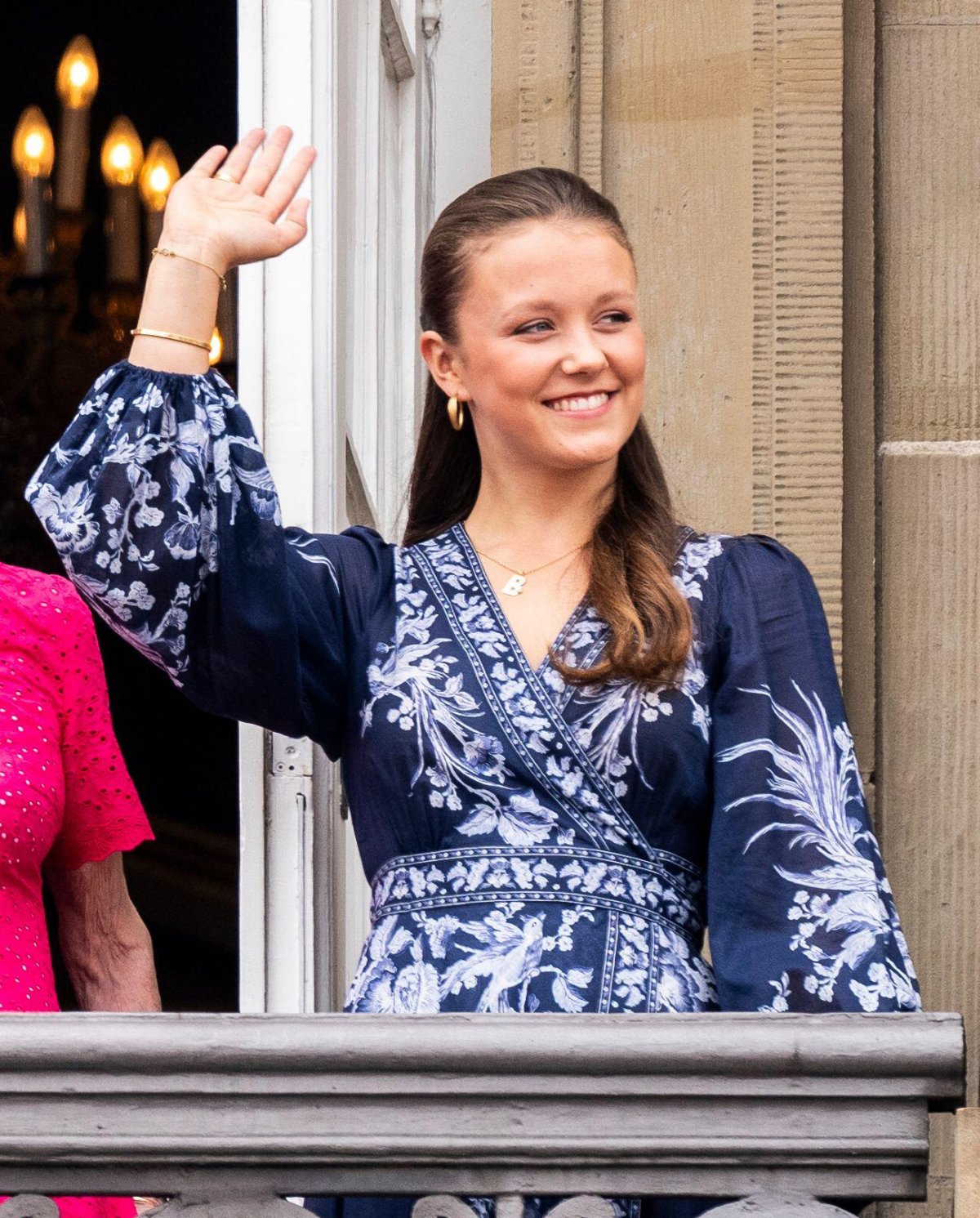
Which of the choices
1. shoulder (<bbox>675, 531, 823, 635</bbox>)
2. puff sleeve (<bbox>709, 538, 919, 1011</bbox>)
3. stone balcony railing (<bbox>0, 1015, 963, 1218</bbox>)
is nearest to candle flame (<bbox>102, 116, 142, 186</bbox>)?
shoulder (<bbox>675, 531, 823, 635</bbox>)

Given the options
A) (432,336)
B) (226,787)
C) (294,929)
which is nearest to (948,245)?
(432,336)

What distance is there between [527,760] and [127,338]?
356 centimetres

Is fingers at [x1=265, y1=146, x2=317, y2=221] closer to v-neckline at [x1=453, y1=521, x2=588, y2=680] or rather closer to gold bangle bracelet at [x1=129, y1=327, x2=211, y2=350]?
gold bangle bracelet at [x1=129, y1=327, x2=211, y2=350]

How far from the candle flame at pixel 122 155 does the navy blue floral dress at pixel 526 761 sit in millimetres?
3144

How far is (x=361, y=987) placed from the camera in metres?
2.30

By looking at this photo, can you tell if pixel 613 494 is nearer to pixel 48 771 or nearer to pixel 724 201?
pixel 48 771

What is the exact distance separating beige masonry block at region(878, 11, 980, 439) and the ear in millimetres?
1149

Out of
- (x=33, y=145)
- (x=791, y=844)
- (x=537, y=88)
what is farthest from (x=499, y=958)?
(x=33, y=145)

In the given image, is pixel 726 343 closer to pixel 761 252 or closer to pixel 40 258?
pixel 761 252

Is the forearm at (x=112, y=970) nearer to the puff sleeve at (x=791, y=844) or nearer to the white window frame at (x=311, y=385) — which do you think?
the white window frame at (x=311, y=385)

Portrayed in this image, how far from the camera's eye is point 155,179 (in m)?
5.47

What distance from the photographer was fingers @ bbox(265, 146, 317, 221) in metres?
2.41

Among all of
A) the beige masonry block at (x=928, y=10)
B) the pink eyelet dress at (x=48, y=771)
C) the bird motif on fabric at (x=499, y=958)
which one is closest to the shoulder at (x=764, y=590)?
the bird motif on fabric at (x=499, y=958)

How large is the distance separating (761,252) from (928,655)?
0.69 metres
